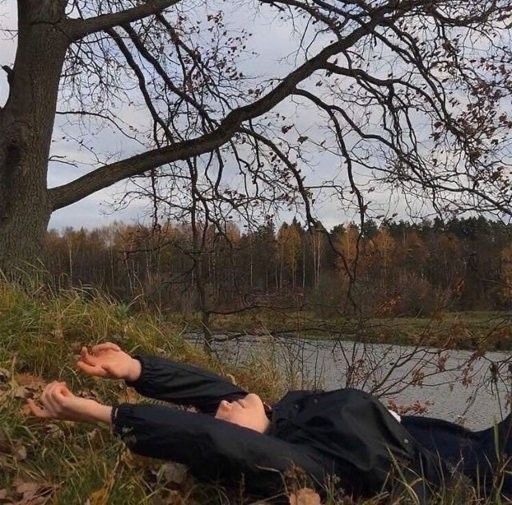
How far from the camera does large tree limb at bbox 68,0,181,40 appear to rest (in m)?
7.68

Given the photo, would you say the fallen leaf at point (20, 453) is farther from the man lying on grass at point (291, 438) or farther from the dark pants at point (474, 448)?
the dark pants at point (474, 448)

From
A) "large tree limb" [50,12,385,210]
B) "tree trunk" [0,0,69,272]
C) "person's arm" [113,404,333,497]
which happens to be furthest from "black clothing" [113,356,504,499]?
"large tree limb" [50,12,385,210]

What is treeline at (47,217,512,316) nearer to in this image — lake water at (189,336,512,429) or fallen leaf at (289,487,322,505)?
lake water at (189,336,512,429)

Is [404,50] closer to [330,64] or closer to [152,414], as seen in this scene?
[330,64]

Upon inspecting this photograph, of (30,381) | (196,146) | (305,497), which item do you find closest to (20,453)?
(30,381)

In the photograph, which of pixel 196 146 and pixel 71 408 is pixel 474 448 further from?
pixel 196 146

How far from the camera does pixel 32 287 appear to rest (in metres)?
5.88

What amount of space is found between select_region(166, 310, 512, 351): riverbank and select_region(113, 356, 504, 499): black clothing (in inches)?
130

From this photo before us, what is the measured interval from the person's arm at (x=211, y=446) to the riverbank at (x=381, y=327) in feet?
12.3

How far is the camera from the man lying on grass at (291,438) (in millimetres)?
2695

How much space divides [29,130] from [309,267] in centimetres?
422

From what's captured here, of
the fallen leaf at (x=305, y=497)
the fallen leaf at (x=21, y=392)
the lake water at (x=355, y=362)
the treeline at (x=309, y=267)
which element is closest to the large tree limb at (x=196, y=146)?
the treeline at (x=309, y=267)

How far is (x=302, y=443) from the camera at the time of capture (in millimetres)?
2947

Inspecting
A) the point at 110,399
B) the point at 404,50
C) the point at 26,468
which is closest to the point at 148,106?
the point at 404,50
